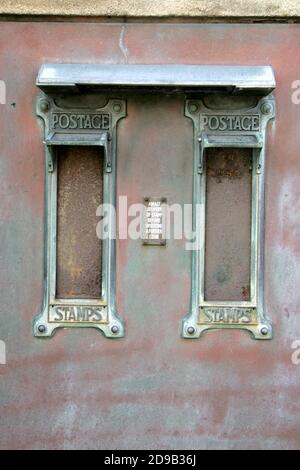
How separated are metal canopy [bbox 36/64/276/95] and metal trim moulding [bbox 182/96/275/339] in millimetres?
176

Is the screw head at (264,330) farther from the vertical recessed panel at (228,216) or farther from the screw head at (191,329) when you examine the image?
the screw head at (191,329)

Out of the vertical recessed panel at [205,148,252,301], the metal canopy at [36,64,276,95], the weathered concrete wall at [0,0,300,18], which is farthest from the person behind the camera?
the vertical recessed panel at [205,148,252,301]

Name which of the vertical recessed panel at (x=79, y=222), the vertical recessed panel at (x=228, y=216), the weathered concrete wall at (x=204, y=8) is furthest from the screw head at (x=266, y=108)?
the vertical recessed panel at (x=79, y=222)

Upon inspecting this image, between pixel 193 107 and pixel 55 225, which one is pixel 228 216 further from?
pixel 55 225

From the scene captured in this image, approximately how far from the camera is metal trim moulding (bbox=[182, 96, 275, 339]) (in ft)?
12.5

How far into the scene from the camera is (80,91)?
379cm

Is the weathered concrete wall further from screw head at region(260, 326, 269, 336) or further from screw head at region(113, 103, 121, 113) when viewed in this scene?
screw head at region(260, 326, 269, 336)

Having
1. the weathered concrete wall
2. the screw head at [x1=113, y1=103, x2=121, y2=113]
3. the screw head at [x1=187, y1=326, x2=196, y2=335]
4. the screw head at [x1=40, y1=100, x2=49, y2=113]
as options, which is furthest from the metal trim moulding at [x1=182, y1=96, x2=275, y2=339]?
the screw head at [x1=40, y1=100, x2=49, y2=113]

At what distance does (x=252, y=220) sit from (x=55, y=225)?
4.17 feet

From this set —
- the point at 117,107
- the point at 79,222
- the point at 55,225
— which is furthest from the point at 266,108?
the point at 55,225

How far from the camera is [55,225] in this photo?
3887 mm

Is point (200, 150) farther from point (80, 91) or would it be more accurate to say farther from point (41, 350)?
point (41, 350)

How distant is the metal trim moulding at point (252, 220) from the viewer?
151 inches

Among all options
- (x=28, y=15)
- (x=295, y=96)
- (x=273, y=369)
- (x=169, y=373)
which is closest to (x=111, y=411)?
(x=169, y=373)
